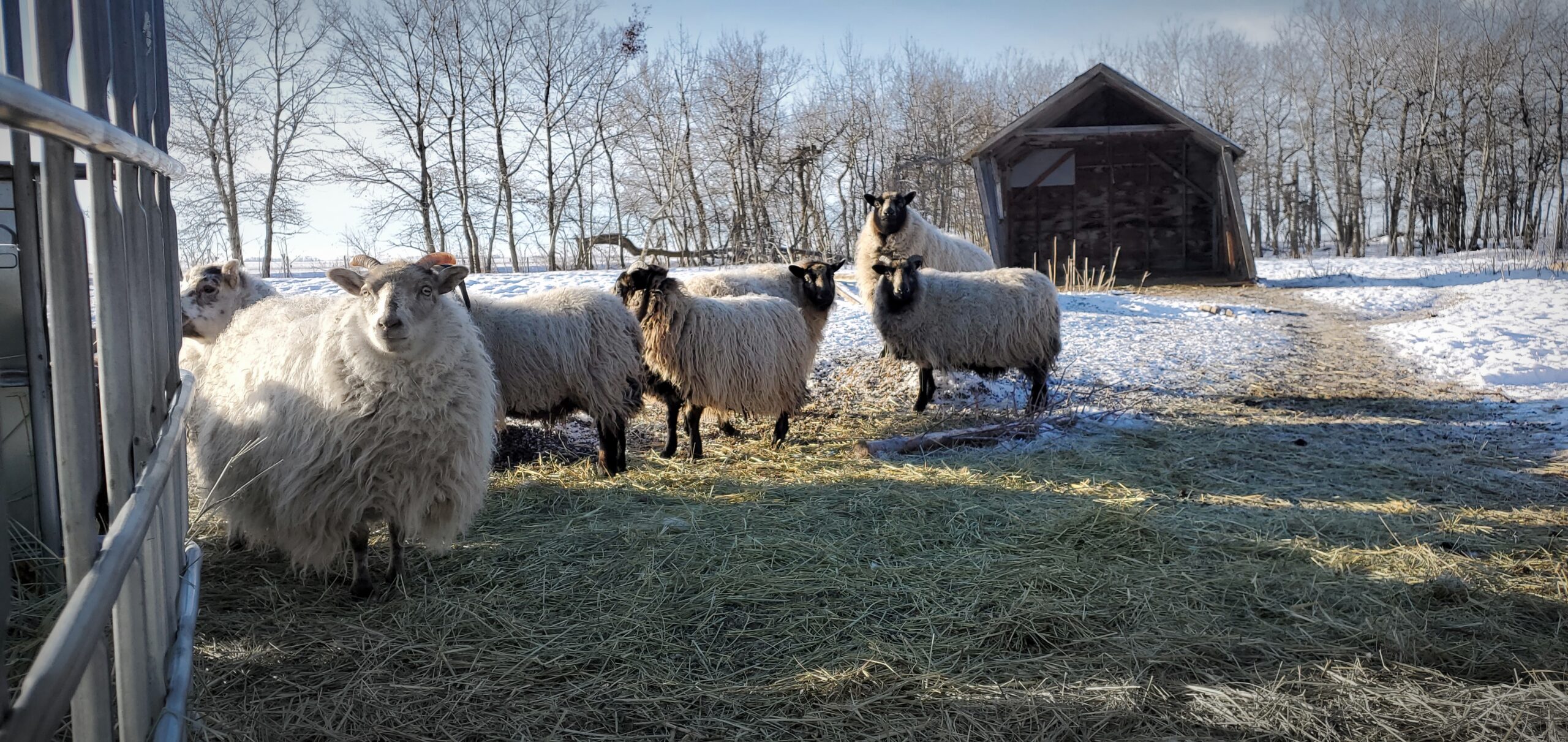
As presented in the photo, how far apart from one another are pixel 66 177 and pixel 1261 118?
A: 172 ft

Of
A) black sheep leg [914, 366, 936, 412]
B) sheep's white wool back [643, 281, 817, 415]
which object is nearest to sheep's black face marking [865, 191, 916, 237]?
black sheep leg [914, 366, 936, 412]

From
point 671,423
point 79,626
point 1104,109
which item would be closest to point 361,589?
point 79,626

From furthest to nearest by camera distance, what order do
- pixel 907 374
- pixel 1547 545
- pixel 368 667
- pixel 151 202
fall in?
pixel 907 374 → pixel 1547 545 → pixel 368 667 → pixel 151 202

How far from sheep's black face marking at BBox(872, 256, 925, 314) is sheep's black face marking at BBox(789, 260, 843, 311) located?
0.54 m

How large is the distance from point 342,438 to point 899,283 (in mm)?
5869

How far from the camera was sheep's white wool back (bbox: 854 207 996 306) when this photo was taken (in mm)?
11005

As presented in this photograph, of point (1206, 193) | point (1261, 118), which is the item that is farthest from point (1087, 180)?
point (1261, 118)

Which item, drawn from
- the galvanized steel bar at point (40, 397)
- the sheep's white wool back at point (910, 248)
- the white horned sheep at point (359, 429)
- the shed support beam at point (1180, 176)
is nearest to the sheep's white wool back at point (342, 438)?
the white horned sheep at point (359, 429)

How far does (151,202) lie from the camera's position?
2354mm

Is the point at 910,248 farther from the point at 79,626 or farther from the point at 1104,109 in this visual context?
the point at 79,626

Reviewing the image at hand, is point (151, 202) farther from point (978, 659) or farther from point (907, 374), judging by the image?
point (907, 374)

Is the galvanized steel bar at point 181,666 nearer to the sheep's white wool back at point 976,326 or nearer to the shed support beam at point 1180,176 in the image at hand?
the sheep's white wool back at point 976,326

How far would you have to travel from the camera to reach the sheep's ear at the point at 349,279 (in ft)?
12.6

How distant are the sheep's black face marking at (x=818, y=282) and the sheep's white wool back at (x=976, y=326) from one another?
56 centimetres
